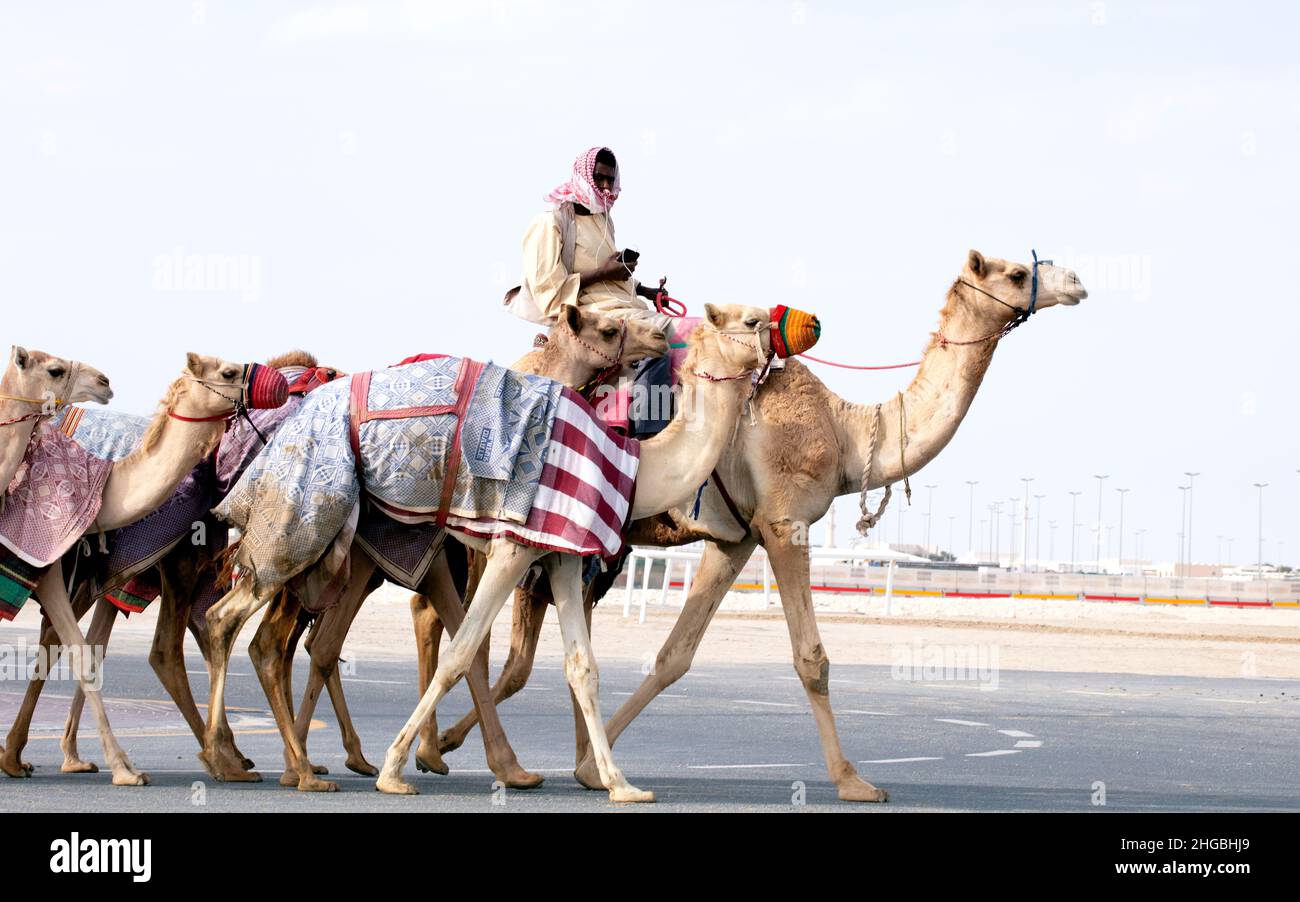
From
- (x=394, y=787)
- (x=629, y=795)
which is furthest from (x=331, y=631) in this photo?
(x=629, y=795)

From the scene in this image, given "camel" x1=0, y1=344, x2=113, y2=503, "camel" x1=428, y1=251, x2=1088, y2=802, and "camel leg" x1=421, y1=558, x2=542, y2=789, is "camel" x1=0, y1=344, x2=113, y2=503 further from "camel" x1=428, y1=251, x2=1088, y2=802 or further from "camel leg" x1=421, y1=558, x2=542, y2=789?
"camel" x1=428, y1=251, x2=1088, y2=802

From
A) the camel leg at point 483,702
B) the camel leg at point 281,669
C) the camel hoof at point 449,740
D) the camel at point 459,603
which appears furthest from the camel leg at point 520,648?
the camel leg at point 281,669

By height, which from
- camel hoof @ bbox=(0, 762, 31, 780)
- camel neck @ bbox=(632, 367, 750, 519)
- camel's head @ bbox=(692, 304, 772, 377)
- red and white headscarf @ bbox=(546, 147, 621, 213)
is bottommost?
camel hoof @ bbox=(0, 762, 31, 780)

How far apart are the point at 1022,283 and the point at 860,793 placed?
3.53 meters

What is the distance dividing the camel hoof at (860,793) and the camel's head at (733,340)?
2.53 meters

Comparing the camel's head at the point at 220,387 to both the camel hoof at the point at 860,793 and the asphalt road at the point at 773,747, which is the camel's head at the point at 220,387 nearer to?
the asphalt road at the point at 773,747

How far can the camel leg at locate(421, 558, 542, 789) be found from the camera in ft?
38.2

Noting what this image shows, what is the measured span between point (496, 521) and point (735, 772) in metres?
A: 3.53

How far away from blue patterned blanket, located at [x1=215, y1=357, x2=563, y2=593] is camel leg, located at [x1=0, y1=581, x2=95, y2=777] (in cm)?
183

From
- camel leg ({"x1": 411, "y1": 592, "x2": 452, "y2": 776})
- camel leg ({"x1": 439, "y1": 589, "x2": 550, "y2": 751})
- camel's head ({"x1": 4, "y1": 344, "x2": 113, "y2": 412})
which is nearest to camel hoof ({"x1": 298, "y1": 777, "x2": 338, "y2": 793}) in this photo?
camel leg ({"x1": 411, "y1": 592, "x2": 452, "y2": 776})

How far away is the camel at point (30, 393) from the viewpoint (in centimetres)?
1118
